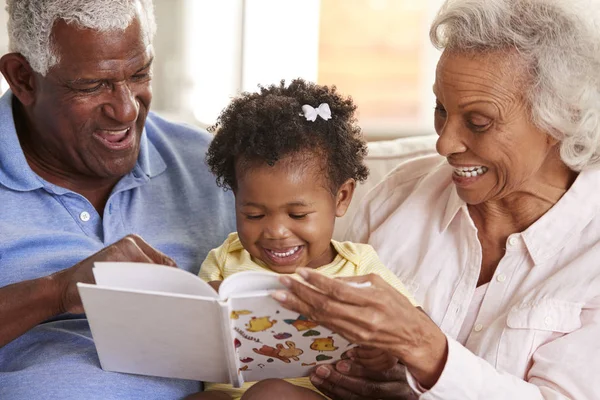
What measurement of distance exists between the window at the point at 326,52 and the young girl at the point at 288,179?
2586mm

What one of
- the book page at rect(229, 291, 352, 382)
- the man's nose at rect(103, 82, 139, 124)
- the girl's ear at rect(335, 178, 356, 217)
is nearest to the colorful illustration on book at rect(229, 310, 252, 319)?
the book page at rect(229, 291, 352, 382)

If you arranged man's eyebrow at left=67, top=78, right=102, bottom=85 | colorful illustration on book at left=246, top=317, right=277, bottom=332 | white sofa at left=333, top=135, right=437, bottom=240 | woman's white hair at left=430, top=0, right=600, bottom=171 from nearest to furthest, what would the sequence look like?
colorful illustration on book at left=246, top=317, right=277, bottom=332 < woman's white hair at left=430, top=0, right=600, bottom=171 < man's eyebrow at left=67, top=78, right=102, bottom=85 < white sofa at left=333, top=135, right=437, bottom=240

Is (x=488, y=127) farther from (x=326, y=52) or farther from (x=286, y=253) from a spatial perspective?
(x=326, y=52)

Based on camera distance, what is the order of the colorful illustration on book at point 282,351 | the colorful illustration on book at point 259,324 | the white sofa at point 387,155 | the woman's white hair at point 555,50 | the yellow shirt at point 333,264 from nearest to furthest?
the colorful illustration on book at point 259,324, the colorful illustration on book at point 282,351, the woman's white hair at point 555,50, the yellow shirt at point 333,264, the white sofa at point 387,155

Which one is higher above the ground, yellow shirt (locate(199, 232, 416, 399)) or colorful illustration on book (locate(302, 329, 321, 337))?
colorful illustration on book (locate(302, 329, 321, 337))

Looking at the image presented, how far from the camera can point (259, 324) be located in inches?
68.4

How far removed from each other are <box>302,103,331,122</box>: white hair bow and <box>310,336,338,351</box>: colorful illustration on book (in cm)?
56

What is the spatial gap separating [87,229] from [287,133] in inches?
26.9

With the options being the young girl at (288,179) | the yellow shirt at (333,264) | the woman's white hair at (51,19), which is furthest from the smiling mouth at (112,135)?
the yellow shirt at (333,264)

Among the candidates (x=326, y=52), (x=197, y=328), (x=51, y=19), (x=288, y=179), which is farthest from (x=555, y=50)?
(x=326, y=52)

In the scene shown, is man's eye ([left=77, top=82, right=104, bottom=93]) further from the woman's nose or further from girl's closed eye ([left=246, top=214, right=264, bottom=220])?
the woman's nose

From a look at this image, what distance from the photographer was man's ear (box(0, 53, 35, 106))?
237 cm

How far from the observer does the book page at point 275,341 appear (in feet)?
5.52

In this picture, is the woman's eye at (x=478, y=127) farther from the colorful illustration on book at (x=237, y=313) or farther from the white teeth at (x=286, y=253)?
the colorful illustration on book at (x=237, y=313)
